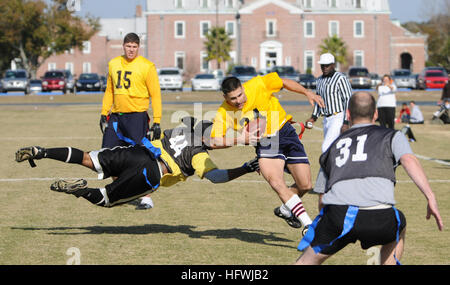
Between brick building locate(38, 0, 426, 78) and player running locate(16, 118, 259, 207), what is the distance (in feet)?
283

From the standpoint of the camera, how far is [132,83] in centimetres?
1043

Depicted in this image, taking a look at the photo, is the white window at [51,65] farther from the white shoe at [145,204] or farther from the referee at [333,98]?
the referee at [333,98]

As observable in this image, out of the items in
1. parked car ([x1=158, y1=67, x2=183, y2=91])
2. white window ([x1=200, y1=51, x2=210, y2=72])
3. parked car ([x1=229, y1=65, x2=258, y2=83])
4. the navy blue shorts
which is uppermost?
white window ([x1=200, y1=51, x2=210, y2=72])

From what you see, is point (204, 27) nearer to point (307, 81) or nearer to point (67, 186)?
point (307, 81)

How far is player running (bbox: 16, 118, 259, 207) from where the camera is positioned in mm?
8125

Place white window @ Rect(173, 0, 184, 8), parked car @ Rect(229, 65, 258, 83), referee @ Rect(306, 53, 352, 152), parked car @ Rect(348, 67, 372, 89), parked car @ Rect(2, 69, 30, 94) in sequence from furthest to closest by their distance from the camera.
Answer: white window @ Rect(173, 0, 184, 8) → parked car @ Rect(348, 67, 372, 89) → parked car @ Rect(2, 69, 30, 94) → parked car @ Rect(229, 65, 258, 83) → referee @ Rect(306, 53, 352, 152)

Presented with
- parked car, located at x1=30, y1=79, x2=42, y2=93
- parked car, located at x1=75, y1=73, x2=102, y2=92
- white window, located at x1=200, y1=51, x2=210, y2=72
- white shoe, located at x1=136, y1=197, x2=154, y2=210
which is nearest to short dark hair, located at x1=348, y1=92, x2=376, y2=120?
white shoe, located at x1=136, y1=197, x2=154, y2=210

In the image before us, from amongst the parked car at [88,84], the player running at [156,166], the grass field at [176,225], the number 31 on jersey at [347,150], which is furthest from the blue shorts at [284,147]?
the parked car at [88,84]

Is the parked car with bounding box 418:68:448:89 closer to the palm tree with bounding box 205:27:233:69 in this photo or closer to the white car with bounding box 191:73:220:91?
the white car with bounding box 191:73:220:91

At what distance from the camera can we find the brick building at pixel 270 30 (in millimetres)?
94938

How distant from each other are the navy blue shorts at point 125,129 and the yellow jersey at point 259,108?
1984 millimetres

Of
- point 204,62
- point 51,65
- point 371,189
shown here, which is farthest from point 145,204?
point 51,65

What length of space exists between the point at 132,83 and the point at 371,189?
5638mm
